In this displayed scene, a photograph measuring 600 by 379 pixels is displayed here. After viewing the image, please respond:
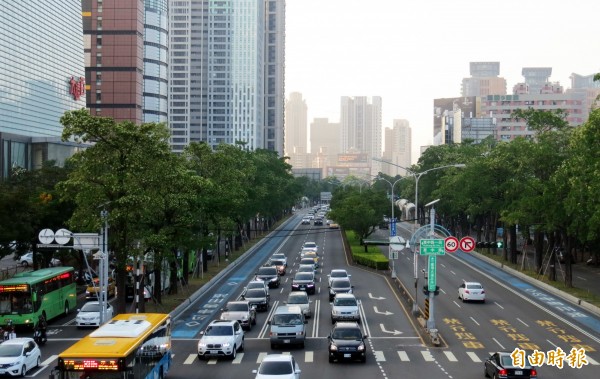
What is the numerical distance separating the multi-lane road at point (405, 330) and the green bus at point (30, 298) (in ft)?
4.72

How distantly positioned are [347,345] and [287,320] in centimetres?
512

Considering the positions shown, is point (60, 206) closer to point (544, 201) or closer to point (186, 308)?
point (186, 308)

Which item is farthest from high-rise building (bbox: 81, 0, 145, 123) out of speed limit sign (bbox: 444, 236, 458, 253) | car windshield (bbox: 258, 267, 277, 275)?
speed limit sign (bbox: 444, 236, 458, 253)

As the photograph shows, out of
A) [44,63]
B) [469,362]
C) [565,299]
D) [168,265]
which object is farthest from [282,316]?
[44,63]

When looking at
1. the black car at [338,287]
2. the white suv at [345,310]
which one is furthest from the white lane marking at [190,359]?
the black car at [338,287]

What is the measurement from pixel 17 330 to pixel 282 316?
614 inches

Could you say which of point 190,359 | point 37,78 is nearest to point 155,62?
point 37,78

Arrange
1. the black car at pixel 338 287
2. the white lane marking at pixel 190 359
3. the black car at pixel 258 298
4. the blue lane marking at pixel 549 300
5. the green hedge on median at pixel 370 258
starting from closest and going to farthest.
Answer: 1. the white lane marking at pixel 190 359
2. the blue lane marking at pixel 549 300
3. the black car at pixel 258 298
4. the black car at pixel 338 287
5. the green hedge on median at pixel 370 258

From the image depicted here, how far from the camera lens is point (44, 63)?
108 m

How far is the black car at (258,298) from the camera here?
50.7m

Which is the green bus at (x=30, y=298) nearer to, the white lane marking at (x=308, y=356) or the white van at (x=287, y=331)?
the white van at (x=287, y=331)

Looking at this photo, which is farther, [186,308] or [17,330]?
[186,308]

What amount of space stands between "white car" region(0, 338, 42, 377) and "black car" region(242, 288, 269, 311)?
19.2 metres

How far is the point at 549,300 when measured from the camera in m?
55.8
